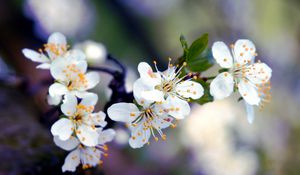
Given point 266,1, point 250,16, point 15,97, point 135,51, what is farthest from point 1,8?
point 266,1

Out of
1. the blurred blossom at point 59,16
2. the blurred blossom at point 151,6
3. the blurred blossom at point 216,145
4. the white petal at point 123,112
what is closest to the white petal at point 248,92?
the white petal at point 123,112

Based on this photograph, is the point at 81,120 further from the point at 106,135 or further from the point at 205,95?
the point at 205,95

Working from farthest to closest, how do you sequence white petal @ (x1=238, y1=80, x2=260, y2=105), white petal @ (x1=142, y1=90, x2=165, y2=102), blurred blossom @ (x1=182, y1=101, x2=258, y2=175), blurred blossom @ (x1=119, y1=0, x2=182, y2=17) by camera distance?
1. blurred blossom @ (x1=119, y1=0, x2=182, y2=17)
2. blurred blossom @ (x1=182, y1=101, x2=258, y2=175)
3. white petal @ (x1=238, y1=80, x2=260, y2=105)
4. white petal @ (x1=142, y1=90, x2=165, y2=102)

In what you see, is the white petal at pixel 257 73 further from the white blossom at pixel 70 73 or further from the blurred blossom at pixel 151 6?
the blurred blossom at pixel 151 6

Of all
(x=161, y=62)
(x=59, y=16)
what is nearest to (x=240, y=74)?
(x=59, y=16)

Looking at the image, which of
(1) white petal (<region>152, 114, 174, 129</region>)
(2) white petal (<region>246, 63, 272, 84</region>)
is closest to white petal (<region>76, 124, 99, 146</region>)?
(1) white petal (<region>152, 114, 174, 129</region>)

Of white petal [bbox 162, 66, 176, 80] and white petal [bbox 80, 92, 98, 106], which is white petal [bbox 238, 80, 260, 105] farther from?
white petal [bbox 80, 92, 98, 106]
